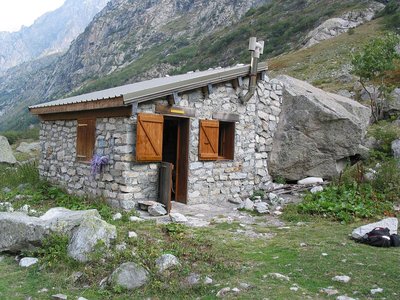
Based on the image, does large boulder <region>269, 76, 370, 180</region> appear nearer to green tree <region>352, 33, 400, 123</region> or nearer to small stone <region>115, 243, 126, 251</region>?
green tree <region>352, 33, 400, 123</region>

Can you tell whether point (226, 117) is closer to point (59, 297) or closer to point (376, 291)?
point (376, 291)

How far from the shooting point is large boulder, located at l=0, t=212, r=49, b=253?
6.57m

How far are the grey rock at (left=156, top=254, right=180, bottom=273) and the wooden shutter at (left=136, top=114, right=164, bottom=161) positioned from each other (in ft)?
14.1

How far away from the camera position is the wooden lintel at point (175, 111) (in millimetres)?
10367

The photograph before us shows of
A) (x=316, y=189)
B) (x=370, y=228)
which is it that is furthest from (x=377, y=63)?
(x=370, y=228)

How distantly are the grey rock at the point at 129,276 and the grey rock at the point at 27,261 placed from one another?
1.53 meters

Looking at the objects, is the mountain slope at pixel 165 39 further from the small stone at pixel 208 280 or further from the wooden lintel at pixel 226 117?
the small stone at pixel 208 280

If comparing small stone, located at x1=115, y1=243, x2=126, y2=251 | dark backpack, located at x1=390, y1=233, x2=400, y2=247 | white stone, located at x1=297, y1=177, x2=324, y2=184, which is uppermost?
white stone, located at x1=297, y1=177, x2=324, y2=184

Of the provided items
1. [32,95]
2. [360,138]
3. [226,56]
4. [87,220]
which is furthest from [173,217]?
[32,95]

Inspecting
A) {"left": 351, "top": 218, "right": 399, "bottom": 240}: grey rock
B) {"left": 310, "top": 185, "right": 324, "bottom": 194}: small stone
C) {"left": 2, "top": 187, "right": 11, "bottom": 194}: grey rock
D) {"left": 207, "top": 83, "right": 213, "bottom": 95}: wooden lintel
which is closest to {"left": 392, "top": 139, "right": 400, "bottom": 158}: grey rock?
{"left": 310, "top": 185, "right": 324, "bottom": 194}: small stone

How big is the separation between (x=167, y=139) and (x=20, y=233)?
8067mm

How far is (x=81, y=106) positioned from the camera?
11172 mm

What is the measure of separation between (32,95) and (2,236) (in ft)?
443

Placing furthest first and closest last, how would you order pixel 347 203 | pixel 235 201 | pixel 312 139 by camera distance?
pixel 312 139
pixel 235 201
pixel 347 203
